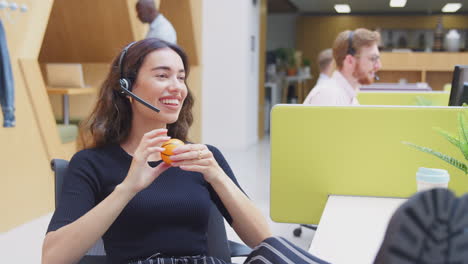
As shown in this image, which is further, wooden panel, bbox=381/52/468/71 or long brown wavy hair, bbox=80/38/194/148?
wooden panel, bbox=381/52/468/71

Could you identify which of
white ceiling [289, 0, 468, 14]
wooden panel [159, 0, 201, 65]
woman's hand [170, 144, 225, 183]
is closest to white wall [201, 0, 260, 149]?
wooden panel [159, 0, 201, 65]

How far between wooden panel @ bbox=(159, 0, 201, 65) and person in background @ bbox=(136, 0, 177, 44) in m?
1.91

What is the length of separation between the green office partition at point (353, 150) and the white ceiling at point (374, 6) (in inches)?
453

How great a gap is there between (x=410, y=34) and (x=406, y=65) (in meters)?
7.50

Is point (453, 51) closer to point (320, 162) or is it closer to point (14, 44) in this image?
point (14, 44)

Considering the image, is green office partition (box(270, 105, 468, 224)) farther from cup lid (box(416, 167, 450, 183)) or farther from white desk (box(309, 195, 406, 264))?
cup lid (box(416, 167, 450, 183))

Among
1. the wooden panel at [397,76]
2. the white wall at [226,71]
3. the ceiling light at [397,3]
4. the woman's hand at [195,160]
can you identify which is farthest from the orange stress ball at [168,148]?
the ceiling light at [397,3]

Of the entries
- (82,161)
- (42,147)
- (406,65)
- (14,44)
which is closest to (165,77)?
(82,161)

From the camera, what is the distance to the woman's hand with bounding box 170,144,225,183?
141 centimetres

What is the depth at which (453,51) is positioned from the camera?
8500mm

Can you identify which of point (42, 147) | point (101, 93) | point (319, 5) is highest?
point (319, 5)

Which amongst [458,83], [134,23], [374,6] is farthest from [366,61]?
[374,6]

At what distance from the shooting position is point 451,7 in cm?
1401

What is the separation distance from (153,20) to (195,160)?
12.8ft
